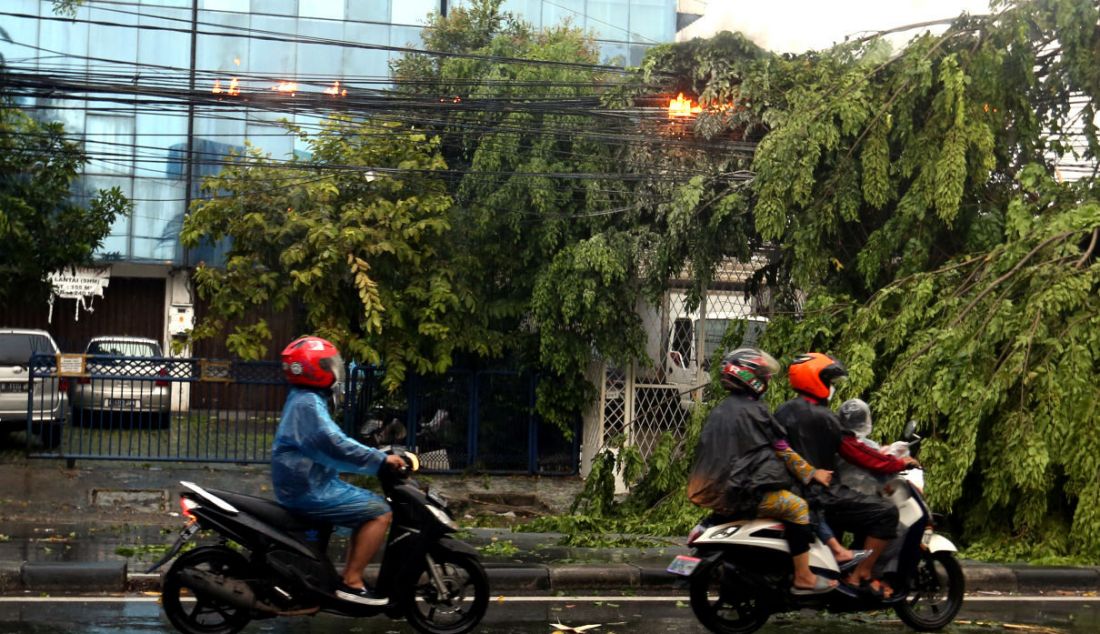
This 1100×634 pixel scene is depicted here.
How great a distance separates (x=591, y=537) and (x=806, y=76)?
228 inches

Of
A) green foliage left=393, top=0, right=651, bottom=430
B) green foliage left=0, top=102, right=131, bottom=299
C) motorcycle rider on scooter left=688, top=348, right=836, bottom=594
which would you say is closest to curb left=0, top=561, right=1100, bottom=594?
motorcycle rider on scooter left=688, top=348, right=836, bottom=594

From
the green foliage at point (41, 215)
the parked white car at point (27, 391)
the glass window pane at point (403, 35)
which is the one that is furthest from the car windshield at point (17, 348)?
the glass window pane at point (403, 35)

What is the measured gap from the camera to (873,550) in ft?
23.4

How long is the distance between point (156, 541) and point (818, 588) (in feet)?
20.0

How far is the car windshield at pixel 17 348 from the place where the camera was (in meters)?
16.4

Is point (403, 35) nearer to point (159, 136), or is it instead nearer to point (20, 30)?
point (159, 136)

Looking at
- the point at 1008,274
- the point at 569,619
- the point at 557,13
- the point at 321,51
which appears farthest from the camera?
the point at 557,13

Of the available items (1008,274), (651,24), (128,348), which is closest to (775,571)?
(1008,274)

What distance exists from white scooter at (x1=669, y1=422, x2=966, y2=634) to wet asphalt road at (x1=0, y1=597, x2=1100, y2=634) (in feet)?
0.97

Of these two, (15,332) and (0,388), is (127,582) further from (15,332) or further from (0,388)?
(15,332)

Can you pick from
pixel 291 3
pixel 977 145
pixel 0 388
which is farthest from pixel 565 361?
pixel 291 3

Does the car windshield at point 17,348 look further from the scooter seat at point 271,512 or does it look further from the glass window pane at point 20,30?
the glass window pane at point 20,30

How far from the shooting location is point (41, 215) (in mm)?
21266

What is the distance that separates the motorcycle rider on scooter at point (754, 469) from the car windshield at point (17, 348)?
12.1 m
